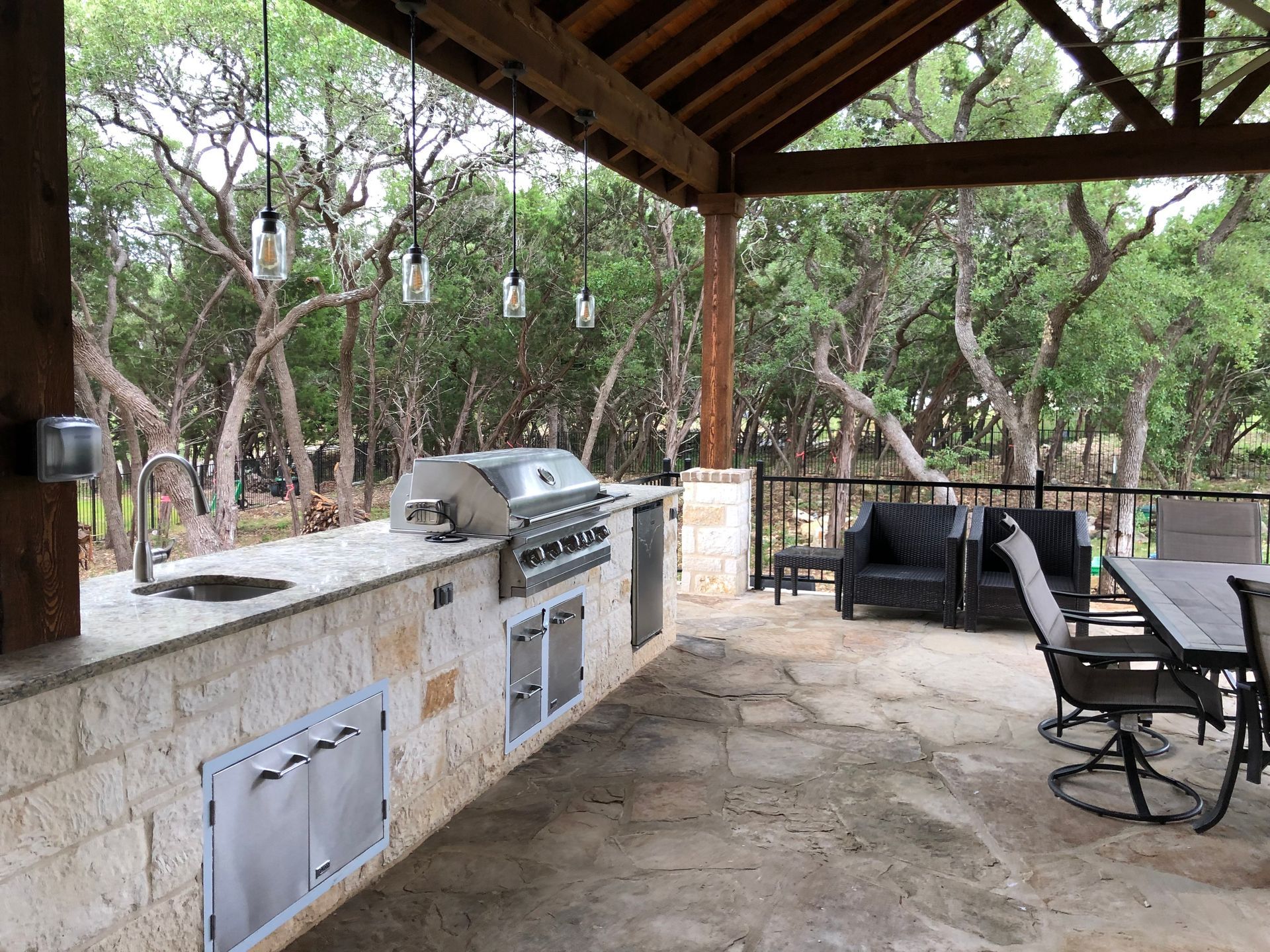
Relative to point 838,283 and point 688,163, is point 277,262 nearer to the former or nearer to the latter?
point 688,163

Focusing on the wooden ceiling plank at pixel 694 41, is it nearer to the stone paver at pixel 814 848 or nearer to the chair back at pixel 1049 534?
the chair back at pixel 1049 534

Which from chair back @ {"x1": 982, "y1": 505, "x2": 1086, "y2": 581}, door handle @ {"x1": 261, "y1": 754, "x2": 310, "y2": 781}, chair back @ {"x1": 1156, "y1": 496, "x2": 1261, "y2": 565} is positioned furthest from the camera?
chair back @ {"x1": 982, "y1": 505, "x2": 1086, "y2": 581}

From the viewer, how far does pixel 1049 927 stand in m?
2.43

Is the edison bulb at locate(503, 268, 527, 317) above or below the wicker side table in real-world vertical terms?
above

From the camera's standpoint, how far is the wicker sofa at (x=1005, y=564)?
5.40 meters

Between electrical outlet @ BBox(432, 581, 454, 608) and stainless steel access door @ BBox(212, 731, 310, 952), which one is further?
electrical outlet @ BBox(432, 581, 454, 608)

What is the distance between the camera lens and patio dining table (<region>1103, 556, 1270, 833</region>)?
288 centimetres

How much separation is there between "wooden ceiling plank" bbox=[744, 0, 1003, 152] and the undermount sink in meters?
4.98

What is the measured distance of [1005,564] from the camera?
5.36 meters

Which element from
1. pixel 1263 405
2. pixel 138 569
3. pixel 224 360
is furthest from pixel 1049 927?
pixel 1263 405

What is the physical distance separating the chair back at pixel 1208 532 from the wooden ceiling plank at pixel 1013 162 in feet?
7.09

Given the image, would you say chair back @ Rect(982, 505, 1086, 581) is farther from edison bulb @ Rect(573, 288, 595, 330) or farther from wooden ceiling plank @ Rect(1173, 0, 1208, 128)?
edison bulb @ Rect(573, 288, 595, 330)

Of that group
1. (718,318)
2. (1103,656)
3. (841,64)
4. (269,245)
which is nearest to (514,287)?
(269,245)

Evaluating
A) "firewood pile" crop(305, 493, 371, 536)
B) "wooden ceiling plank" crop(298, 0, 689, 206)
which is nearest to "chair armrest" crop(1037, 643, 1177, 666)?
"wooden ceiling plank" crop(298, 0, 689, 206)
